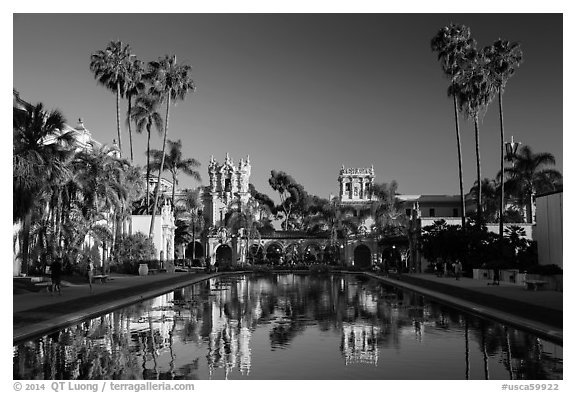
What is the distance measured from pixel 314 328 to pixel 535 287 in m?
15.6

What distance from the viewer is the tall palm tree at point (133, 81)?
5634 centimetres

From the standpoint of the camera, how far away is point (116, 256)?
171ft

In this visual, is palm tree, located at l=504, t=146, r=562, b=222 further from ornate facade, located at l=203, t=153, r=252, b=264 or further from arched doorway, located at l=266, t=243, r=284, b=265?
ornate facade, located at l=203, t=153, r=252, b=264

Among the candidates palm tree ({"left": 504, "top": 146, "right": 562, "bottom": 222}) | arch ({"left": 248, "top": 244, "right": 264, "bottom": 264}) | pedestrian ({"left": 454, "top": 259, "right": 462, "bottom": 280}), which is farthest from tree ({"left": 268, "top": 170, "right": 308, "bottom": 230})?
pedestrian ({"left": 454, "top": 259, "right": 462, "bottom": 280})

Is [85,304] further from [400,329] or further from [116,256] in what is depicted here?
[116,256]

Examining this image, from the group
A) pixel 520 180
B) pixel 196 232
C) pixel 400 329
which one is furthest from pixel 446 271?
pixel 196 232

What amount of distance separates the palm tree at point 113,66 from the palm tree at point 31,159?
25204 millimetres

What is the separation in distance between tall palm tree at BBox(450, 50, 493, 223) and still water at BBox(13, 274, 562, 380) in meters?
28.0

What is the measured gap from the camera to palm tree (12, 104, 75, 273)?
2652 cm

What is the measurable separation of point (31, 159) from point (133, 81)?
31918mm

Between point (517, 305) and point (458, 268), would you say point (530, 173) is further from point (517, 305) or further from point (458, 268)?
point (517, 305)

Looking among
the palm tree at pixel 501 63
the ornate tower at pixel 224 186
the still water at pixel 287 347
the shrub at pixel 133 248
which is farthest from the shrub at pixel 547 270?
the ornate tower at pixel 224 186

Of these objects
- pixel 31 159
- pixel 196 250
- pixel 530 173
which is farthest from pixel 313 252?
pixel 31 159

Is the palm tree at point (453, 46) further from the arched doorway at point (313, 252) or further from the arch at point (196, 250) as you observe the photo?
the arch at point (196, 250)
